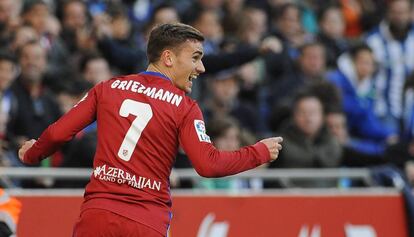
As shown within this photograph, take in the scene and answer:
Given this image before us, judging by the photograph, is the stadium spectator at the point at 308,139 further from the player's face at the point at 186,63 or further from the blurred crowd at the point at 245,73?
the player's face at the point at 186,63

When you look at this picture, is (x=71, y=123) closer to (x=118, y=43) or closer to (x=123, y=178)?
(x=123, y=178)

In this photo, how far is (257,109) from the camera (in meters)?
12.5

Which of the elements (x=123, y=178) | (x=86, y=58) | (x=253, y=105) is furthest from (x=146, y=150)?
(x=253, y=105)

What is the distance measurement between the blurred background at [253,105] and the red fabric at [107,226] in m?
2.76

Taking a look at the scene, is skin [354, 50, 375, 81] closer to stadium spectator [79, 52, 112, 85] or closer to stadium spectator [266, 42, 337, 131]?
stadium spectator [266, 42, 337, 131]

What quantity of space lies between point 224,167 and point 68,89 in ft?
→ 16.5

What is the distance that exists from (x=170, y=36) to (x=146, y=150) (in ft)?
2.36

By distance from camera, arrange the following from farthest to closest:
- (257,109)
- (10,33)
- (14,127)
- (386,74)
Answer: (386,74) < (257,109) < (10,33) < (14,127)

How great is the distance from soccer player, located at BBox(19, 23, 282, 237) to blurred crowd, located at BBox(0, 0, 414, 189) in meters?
3.23

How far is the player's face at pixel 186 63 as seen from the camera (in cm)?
635

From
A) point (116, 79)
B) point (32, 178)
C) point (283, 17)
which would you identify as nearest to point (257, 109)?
point (283, 17)

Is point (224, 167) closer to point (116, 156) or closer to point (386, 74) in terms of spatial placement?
point (116, 156)

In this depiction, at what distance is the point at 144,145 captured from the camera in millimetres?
6141

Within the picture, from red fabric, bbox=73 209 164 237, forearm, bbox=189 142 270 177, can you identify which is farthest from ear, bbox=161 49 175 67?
red fabric, bbox=73 209 164 237
